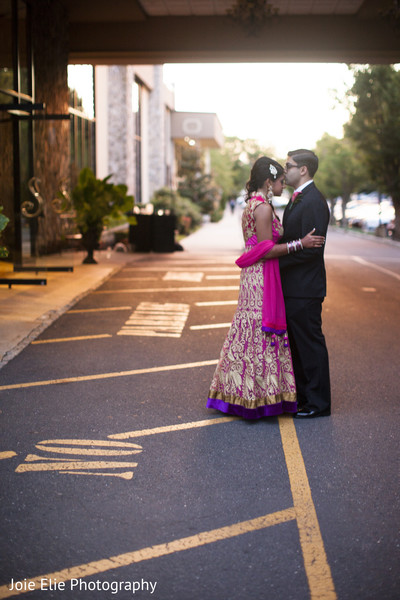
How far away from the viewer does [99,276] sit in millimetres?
15062

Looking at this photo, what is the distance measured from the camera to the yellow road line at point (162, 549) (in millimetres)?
3213

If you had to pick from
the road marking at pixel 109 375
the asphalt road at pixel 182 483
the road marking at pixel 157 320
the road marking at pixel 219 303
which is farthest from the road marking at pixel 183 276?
the road marking at pixel 109 375

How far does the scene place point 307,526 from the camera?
374 centimetres

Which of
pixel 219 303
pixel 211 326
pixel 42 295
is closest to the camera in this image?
pixel 211 326

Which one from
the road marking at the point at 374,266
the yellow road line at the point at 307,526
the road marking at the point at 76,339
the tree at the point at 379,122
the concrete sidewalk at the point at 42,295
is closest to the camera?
the yellow road line at the point at 307,526

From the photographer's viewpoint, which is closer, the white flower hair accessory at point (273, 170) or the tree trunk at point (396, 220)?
the white flower hair accessory at point (273, 170)

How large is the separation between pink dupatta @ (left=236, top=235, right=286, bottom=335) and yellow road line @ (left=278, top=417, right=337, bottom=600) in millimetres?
801

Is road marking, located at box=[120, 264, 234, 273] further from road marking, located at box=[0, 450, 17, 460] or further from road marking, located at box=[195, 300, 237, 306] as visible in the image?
road marking, located at box=[0, 450, 17, 460]

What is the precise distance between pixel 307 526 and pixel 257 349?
1.88m

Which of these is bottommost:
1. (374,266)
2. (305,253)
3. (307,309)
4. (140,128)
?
(374,266)

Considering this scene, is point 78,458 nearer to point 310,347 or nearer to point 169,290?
point 310,347

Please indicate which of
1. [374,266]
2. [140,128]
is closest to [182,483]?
[374,266]

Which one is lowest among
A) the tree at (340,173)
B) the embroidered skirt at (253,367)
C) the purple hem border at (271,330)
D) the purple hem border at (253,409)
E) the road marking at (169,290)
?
the road marking at (169,290)

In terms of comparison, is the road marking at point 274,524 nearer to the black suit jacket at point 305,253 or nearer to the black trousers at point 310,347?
the black trousers at point 310,347
